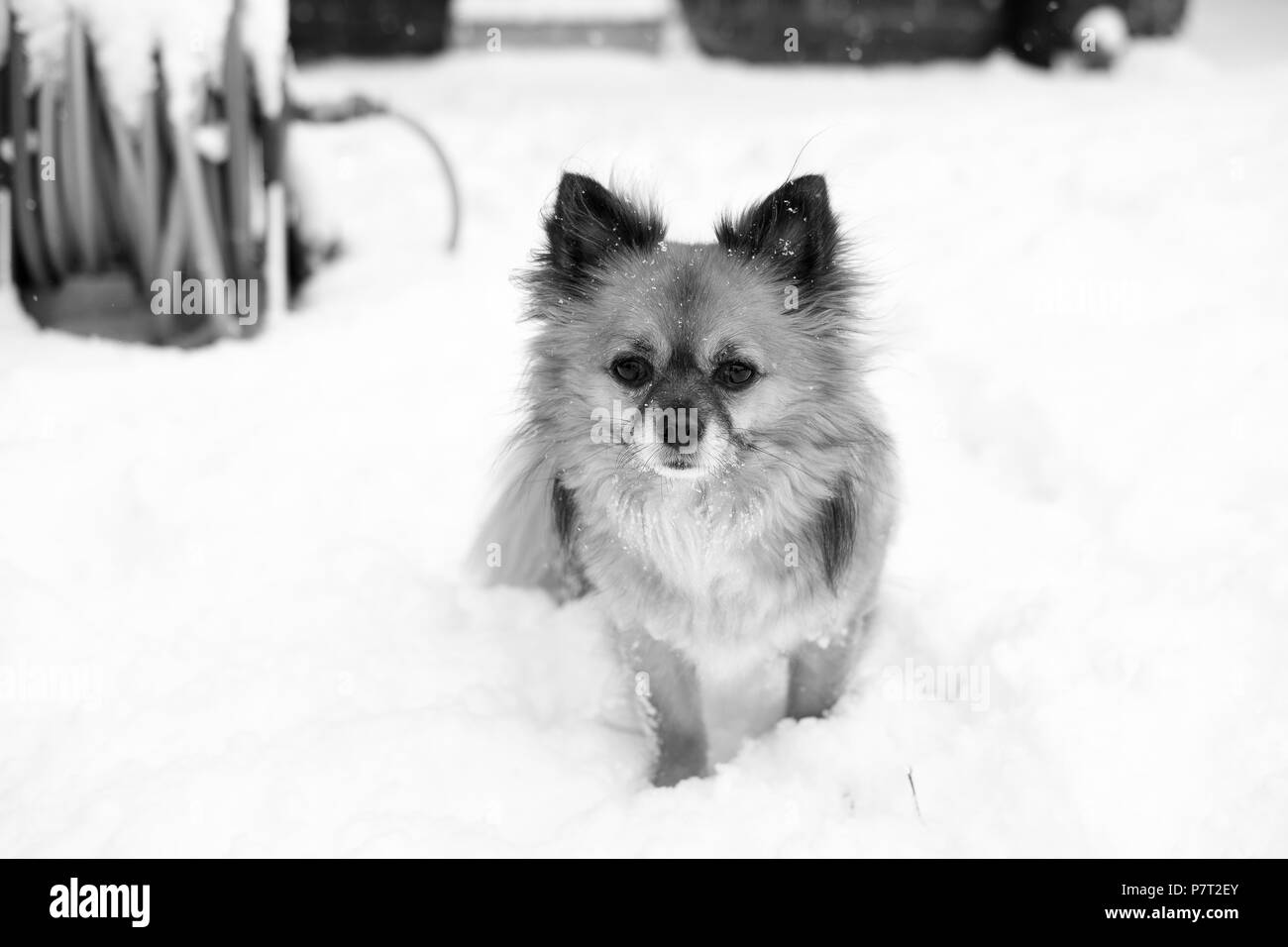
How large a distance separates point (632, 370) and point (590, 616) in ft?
2.53

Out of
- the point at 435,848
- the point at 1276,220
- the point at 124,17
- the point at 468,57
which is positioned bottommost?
the point at 435,848

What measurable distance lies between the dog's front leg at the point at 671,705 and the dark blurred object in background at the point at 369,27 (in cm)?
631

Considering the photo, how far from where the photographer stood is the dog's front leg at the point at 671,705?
218 cm

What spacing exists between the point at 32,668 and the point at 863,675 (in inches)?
73.4

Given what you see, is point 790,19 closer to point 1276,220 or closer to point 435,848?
point 1276,220

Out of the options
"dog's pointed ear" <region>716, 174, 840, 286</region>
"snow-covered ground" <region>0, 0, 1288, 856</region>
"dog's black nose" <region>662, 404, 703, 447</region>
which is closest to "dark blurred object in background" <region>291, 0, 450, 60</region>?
"snow-covered ground" <region>0, 0, 1288, 856</region>

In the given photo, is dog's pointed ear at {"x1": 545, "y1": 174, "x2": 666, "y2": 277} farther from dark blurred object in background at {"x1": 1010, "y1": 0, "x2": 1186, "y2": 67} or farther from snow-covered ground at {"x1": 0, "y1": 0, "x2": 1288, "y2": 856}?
dark blurred object in background at {"x1": 1010, "y1": 0, "x2": 1186, "y2": 67}

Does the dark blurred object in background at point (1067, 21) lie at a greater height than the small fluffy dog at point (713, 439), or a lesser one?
greater

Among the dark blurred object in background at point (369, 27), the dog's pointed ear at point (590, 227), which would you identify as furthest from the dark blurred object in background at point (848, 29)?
the dog's pointed ear at point (590, 227)

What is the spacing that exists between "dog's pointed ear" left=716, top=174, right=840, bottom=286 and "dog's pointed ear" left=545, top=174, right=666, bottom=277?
0.53 ft

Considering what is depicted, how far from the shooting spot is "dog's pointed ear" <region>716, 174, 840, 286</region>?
2018mm

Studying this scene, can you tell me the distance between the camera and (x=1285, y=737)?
1935 mm

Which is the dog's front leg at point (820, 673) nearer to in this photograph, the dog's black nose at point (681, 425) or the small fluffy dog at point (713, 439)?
the small fluffy dog at point (713, 439)

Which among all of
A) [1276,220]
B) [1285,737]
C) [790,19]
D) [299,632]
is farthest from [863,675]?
[790,19]
